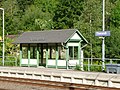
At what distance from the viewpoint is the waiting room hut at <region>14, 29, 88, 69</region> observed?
31500 mm

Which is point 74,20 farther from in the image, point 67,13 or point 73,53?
point 73,53

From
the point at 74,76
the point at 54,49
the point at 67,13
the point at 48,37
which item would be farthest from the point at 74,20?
the point at 74,76

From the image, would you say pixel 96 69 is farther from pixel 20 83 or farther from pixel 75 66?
pixel 20 83

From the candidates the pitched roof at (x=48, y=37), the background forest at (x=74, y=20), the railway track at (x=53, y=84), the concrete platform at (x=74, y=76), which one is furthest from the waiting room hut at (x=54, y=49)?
the railway track at (x=53, y=84)

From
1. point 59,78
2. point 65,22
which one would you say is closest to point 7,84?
point 59,78

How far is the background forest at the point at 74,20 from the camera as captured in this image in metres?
43.0

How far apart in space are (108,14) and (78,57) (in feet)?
133

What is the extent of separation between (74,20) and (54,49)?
104 ft

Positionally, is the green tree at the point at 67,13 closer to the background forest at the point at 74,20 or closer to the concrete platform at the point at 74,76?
the background forest at the point at 74,20

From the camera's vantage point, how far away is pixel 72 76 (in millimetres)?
18109

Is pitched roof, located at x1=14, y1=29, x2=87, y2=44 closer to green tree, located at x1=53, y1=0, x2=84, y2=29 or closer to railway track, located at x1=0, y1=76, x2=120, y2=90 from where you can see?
railway track, located at x1=0, y1=76, x2=120, y2=90

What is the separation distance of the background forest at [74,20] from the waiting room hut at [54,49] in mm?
8511

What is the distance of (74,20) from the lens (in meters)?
63.4

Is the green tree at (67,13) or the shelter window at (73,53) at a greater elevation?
the green tree at (67,13)
